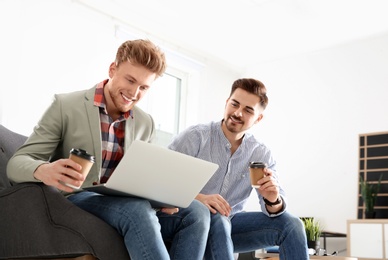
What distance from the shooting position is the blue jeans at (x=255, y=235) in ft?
6.04

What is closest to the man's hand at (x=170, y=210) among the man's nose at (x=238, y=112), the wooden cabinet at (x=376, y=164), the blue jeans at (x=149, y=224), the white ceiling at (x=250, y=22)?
the blue jeans at (x=149, y=224)

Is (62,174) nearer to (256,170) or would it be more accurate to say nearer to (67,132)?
(67,132)

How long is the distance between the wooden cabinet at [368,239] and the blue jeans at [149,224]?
9.94 feet

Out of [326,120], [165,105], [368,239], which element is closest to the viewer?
[368,239]

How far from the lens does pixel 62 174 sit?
1.39 meters

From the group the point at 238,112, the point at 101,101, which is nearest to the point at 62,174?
the point at 101,101

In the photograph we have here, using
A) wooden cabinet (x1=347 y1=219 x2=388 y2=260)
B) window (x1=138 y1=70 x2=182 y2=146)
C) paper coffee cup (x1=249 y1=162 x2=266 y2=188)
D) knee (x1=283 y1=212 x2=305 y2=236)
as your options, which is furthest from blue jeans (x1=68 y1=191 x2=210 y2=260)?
window (x1=138 y1=70 x2=182 y2=146)

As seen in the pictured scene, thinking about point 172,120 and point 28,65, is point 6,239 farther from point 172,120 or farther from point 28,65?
point 172,120

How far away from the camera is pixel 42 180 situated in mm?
1470

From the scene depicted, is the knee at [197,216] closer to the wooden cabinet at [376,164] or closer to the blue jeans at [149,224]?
the blue jeans at [149,224]

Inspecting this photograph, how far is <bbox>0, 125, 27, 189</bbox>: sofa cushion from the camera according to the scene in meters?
1.86

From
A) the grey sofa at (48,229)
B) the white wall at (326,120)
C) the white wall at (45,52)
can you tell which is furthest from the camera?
the white wall at (326,120)

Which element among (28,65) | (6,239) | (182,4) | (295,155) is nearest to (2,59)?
(28,65)

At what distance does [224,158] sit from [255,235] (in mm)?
402
